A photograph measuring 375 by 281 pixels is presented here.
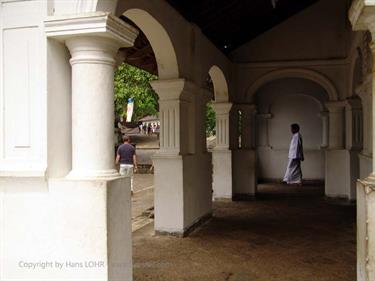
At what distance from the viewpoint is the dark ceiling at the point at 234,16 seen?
7.39m

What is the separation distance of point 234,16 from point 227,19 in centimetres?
25

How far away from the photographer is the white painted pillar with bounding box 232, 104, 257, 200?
1126 cm

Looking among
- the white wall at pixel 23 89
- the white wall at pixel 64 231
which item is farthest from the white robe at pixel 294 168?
the white wall at pixel 23 89

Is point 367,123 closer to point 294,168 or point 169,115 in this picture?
point 169,115

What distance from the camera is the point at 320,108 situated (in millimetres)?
14789

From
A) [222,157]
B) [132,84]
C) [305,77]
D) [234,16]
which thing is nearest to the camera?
[234,16]

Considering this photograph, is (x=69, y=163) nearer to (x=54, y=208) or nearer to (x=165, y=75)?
(x=54, y=208)

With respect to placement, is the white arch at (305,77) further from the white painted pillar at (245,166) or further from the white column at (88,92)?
the white column at (88,92)

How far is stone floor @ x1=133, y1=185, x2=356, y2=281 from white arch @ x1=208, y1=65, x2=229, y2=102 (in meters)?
2.54

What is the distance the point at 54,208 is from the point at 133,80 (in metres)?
18.0

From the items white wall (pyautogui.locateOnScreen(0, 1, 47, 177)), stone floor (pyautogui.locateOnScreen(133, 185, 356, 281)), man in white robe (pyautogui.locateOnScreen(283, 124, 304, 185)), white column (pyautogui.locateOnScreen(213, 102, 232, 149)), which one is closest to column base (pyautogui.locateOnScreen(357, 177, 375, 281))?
stone floor (pyautogui.locateOnScreen(133, 185, 356, 281))

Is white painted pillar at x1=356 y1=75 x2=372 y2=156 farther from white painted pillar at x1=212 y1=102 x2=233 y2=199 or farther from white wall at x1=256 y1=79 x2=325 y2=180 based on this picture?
white wall at x1=256 y1=79 x2=325 y2=180

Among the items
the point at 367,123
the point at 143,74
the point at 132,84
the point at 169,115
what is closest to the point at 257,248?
the point at 169,115

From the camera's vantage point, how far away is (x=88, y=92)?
3.44m
